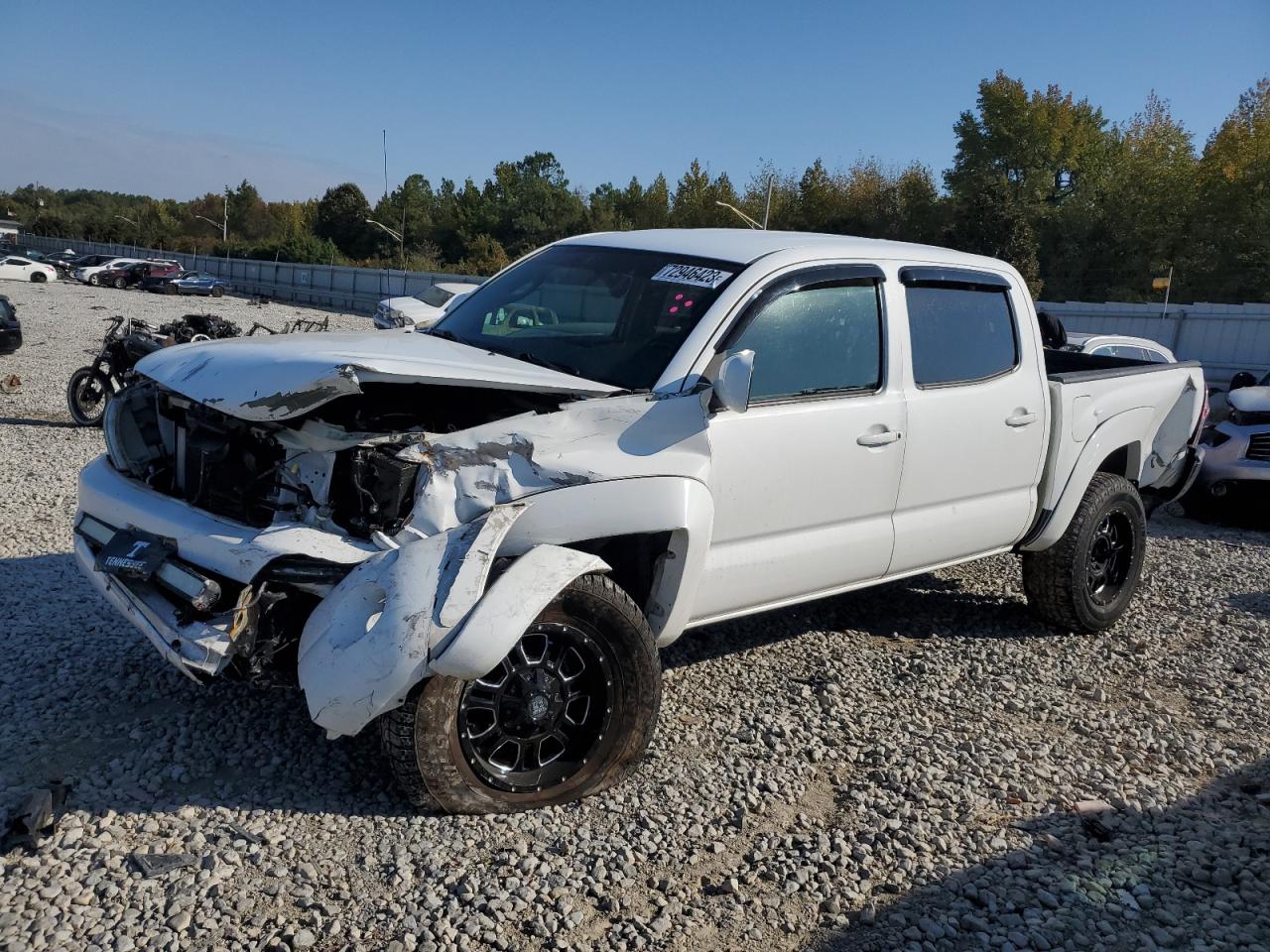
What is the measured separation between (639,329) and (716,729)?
1680 millimetres

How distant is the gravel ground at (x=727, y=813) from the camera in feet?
9.32

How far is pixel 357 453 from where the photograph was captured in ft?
10.3

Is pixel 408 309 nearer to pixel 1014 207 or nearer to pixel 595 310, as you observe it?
pixel 595 310

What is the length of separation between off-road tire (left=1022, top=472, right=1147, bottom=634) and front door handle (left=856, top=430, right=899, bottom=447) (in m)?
1.69

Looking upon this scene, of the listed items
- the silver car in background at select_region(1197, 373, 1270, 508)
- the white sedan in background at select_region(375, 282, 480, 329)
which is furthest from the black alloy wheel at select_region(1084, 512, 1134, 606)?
the white sedan in background at select_region(375, 282, 480, 329)

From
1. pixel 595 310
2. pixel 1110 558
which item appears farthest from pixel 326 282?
pixel 595 310

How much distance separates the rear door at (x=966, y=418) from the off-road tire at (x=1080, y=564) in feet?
1.50

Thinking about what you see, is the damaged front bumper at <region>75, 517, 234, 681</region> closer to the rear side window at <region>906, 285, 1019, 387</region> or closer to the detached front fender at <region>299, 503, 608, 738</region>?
the detached front fender at <region>299, 503, 608, 738</region>

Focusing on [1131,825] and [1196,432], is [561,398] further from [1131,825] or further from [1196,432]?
[1196,432]

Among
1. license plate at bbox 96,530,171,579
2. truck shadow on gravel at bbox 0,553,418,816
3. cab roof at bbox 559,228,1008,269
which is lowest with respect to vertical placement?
truck shadow on gravel at bbox 0,553,418,816

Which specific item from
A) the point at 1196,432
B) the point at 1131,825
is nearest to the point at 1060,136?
the point at 1196,432

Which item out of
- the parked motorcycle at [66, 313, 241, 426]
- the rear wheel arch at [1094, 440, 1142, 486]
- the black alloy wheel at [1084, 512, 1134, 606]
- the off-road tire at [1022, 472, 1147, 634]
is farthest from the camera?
the parked motorcycle at [66, 313, 241, 426]

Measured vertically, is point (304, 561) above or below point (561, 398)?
below

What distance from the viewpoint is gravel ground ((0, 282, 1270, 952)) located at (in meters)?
2.84
